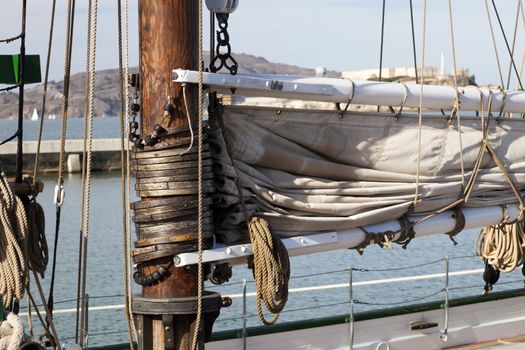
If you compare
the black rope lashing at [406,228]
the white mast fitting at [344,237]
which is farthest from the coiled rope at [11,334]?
the black rope lashing at [406,228]

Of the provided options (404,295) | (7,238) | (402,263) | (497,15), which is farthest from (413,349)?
(402,263)

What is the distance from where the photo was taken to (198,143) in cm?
493

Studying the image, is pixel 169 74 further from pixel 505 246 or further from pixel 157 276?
pixel 505 246

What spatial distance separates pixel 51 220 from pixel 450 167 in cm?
2331

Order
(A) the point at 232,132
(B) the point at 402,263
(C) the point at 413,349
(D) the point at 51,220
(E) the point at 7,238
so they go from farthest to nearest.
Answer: (D) the point at 51,220, (B) the point at 402,263, (C) the point at 413,349, (A) the point at 232,132, (E) the point at 7,238

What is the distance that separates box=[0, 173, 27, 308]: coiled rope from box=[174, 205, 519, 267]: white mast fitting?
0.78m

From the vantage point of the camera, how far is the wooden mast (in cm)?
492

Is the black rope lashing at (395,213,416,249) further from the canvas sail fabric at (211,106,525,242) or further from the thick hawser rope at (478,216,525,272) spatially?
the thick hawser rope at (478,216,525,272)

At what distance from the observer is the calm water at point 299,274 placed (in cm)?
1519

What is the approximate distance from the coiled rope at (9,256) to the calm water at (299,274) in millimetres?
6914

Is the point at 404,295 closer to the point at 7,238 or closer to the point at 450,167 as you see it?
the point at 450,167

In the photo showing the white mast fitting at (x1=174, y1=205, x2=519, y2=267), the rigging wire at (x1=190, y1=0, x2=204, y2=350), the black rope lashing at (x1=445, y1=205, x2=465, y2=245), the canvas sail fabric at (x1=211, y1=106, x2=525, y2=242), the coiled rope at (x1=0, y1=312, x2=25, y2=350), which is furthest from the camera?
the black rope lashing at (x1=445, y1=205, x2=465, y2=245)


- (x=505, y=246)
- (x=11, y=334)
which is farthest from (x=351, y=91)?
(x=505, y=246)

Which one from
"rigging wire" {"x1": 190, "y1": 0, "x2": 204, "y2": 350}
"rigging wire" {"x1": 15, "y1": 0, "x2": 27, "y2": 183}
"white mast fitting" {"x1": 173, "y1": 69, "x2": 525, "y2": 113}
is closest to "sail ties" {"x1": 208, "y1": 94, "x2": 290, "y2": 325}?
"white mast fitting" {"x1": 173, "y1": 69, "x2": 525, "y2": 113}
